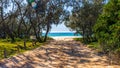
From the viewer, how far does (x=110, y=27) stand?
1628 cm

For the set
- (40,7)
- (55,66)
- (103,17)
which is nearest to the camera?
(55,66)

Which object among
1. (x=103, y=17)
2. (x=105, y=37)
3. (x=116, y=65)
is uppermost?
(x=103, y=17)

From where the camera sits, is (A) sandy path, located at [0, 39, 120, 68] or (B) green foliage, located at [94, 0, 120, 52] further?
(A) sandy path, located at [0, 39, 120, 68]

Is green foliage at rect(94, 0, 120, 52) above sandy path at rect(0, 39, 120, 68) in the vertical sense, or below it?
above

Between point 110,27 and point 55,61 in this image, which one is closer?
point 110,27

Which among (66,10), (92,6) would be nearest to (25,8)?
(66,10)

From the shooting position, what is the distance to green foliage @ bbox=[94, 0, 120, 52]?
1545 centimetres

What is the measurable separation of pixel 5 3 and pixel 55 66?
28.9 meters

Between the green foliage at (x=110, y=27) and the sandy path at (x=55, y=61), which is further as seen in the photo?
the sandy path at (x=55, y=61)

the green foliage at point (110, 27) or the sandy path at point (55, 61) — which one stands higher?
the green foliage at point (110, 27)

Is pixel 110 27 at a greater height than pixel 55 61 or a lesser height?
greater

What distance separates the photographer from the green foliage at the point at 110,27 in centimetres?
1545

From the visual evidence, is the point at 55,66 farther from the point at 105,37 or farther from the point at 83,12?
the point at 83,12

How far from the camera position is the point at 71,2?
144 feet
